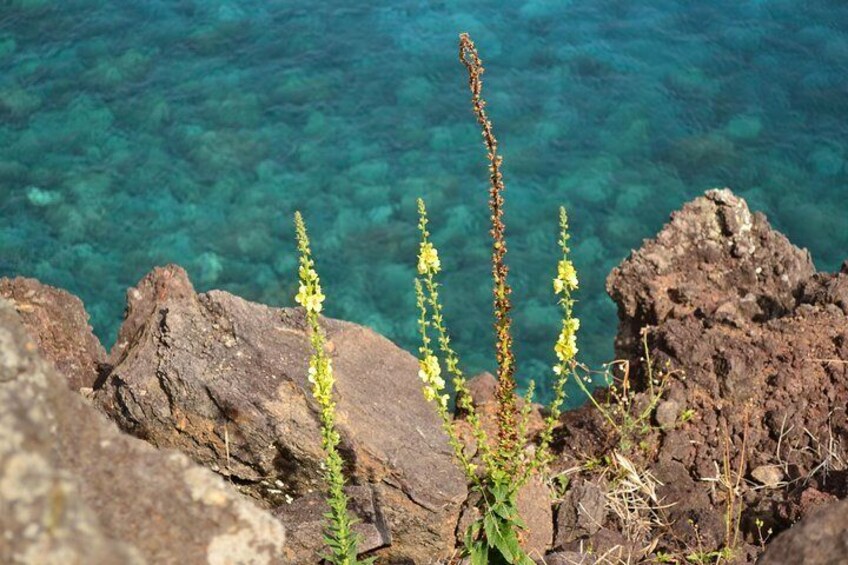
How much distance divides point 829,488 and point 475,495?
4.86 feet

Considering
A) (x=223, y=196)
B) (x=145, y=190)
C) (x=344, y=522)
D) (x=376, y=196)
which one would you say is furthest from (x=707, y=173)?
(x=344, y=522)

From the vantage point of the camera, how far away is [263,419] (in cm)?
483

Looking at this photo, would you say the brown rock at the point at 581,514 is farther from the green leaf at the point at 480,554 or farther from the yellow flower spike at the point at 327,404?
the yellow flower spike at the point at 327,404

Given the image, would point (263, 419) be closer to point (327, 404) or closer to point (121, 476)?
point (327, 404)

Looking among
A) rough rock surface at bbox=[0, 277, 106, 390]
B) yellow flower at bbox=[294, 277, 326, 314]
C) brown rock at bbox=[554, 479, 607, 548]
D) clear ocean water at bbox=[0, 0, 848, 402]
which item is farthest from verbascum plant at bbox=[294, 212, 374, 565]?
clear ocean water at bbox=[0, 0, 848, 402]

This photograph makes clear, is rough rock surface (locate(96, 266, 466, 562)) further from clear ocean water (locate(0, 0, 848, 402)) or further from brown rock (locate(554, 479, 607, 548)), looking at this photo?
clear ocean water (locate(0, 0, 848, 402))

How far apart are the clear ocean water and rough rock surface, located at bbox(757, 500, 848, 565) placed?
6125 millimetres

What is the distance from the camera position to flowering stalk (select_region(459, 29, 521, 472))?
4371 millimetres

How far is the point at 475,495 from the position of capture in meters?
4.89

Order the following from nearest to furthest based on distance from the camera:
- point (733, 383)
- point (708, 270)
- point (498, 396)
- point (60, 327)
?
point (498, 396) < point (733, 383) < point (60, 327) < point (708, 270)

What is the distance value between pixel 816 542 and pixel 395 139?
8689mm

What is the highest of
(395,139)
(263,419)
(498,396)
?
(498,396)

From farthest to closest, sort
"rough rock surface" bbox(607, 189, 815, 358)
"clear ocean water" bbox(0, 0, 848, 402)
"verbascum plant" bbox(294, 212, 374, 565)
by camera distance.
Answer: "clear ocean water" bbox(0, 0, 848, 402)
"rough rock surface" bbox(607, 189, 815, 358)
"verbascum plant" bbox(294, 212, 374, 565)

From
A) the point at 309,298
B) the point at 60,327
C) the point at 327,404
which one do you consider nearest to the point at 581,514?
the point at 327,404
